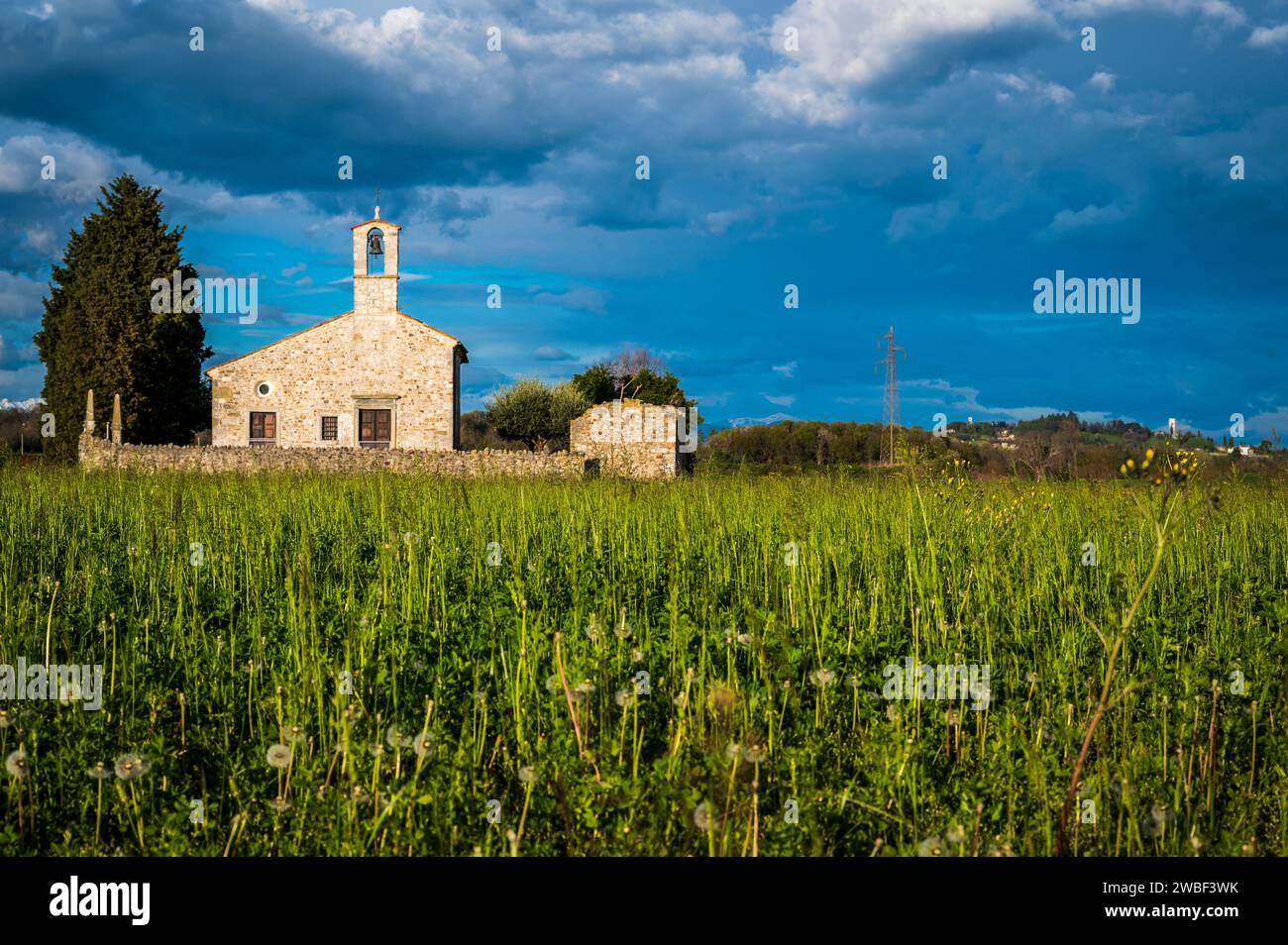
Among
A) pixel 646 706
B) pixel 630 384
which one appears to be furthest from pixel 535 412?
pixel 646 706

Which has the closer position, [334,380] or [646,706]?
[646,706]

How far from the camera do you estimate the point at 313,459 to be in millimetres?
23625

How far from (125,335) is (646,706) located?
33.8 m

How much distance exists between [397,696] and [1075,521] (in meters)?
7.55

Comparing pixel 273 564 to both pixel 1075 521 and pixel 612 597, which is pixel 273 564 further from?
pixel 1075 521

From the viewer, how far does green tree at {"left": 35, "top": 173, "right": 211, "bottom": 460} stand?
100 ft

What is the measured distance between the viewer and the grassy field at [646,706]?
269cm

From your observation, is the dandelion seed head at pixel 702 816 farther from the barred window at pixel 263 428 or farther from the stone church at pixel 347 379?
the barred window at pixel 263 428

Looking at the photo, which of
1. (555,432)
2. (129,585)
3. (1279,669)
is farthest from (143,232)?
(1279,669)

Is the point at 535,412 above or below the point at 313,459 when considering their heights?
above

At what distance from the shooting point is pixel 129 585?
5.98 metres

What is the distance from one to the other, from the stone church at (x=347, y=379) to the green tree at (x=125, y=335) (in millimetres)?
2816

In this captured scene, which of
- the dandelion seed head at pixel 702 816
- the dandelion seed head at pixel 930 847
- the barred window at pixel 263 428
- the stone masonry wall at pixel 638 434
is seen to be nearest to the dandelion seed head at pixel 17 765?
the dandelion seed head at pixel 702 816

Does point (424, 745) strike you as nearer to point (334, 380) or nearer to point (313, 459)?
point (313, 459)
